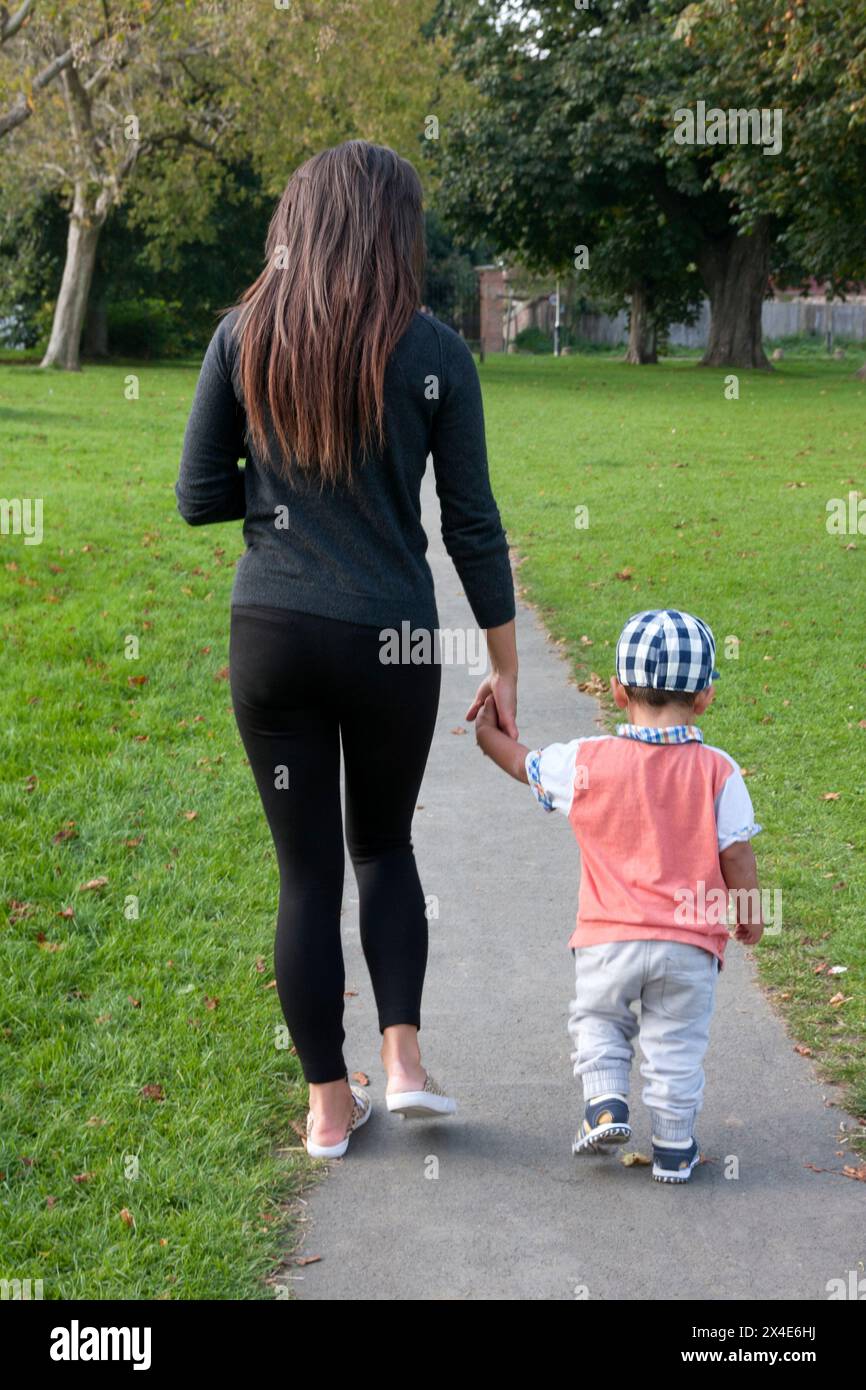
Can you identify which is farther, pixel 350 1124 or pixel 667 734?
pixel 350 1124

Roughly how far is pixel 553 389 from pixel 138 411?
11291 millimetres

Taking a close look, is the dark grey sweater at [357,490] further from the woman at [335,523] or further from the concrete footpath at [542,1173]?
the concrete footpath at [542,1173]

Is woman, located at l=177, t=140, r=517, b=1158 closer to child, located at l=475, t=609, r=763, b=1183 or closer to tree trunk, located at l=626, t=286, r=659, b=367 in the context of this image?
child, located at l=475, t=609, r=763, b=1183

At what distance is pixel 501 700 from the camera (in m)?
3.30

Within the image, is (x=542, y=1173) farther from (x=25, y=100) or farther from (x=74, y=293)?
(x=74, y=293)

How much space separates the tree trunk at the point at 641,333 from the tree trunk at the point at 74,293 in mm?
17434

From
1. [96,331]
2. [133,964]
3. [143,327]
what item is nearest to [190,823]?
[133,964]

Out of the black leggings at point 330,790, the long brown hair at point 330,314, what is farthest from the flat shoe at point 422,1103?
the long brown hair at point 330,314

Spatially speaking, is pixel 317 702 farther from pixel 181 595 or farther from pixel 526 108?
pixel 526 108

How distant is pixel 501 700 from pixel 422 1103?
97 cm

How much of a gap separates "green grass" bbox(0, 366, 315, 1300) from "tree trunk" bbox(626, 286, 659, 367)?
35.0 meters

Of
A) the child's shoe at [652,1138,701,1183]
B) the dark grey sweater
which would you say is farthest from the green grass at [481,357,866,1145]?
the dark grey sweater

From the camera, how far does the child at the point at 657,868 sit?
3104 mm

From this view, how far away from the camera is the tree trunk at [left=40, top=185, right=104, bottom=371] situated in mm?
30194
